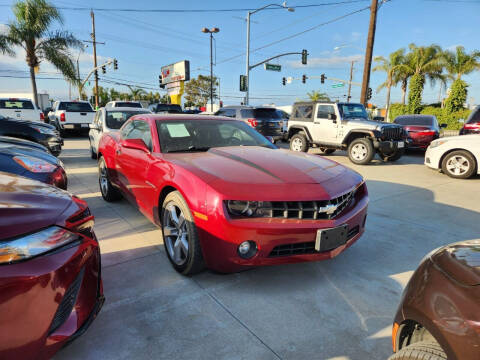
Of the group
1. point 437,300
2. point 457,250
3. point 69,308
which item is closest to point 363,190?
point 457,250

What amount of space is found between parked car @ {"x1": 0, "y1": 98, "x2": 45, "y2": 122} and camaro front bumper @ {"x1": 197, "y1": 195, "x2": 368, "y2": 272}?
41.8 ft

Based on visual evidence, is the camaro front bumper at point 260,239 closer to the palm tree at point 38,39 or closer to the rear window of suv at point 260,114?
the rear window of suv at point 260,114

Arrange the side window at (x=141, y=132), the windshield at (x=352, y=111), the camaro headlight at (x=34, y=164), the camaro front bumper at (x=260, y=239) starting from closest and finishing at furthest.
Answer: the camaro front bumper at (x=260, y=239) < the side window at (x=141, y=132) < the camaro headlight at (x=34, y=164) < the windshield at (x=352, y=111)

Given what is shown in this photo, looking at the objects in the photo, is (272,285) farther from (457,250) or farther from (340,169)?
(457,250)

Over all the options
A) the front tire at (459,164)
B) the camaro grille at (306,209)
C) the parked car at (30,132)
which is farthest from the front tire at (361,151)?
the parked car at (30,132)

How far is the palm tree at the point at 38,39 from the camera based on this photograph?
59.4ft

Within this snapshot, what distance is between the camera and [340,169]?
3096 millimetres

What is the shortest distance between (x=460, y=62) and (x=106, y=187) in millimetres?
35237

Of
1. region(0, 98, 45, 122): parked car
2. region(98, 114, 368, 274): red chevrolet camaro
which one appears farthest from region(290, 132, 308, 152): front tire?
region(0, 98, 45, 122): parked car

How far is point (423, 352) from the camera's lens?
1.26 m

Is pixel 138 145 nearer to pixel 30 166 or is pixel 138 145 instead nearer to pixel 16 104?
pixel 30 166

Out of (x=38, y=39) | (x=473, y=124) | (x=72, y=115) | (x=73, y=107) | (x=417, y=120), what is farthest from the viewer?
(x=38, y=39)

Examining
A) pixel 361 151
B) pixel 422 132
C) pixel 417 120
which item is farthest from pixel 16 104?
pixel 417 120

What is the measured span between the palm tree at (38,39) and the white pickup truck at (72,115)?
20.0 ft
